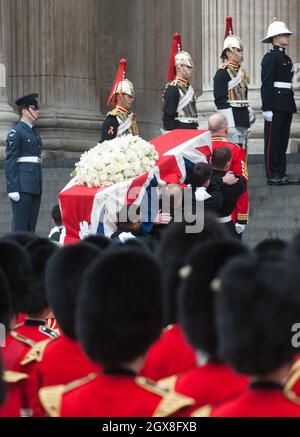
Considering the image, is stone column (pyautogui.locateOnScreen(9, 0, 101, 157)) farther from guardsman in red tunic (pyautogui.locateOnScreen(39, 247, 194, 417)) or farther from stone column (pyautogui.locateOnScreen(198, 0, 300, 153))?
guardsman in red tunic (pyautogui.locateOnScreen(39, 247, 194, 417))

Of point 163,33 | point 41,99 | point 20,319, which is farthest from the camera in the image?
point 163,33

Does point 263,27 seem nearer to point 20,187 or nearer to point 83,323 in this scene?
point 20,187

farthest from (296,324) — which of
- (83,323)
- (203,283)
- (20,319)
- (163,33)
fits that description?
(163,33)

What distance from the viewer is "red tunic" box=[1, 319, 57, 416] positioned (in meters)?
6.11

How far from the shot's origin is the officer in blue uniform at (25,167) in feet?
50.2

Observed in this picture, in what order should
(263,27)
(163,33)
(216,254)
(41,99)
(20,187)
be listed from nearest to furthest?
(216,254), (20,187), (263,27), (41,99), (163,33)

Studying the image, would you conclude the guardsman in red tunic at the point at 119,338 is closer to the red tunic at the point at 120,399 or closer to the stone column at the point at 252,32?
the red tunic at the point at 120,399

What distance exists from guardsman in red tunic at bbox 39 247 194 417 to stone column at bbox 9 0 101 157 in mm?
15000

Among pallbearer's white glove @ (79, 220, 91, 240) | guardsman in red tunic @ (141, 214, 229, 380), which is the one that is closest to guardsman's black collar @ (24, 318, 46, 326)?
guardsman in red tunic @ (141, 214, 229, 380)

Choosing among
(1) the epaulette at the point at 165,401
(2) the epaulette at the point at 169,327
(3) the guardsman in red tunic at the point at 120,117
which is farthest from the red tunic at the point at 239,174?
(1) the epaulette at the point at 165,401

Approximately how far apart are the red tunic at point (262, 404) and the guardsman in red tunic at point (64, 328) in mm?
1519

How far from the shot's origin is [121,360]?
504 cm

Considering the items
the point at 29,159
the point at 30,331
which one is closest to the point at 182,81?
the point at 29,159

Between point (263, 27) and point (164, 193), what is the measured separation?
253 inches
